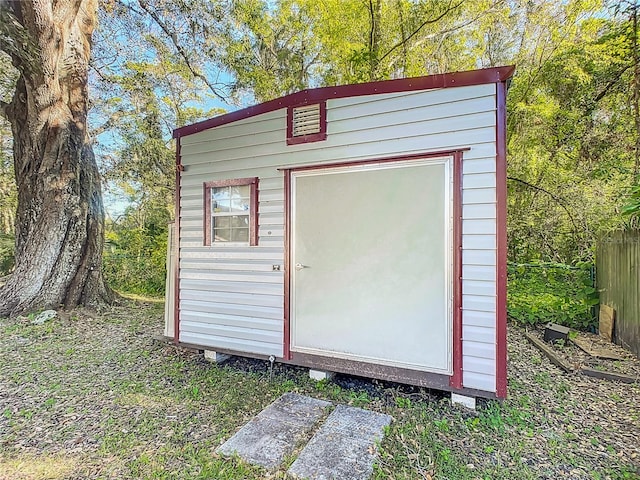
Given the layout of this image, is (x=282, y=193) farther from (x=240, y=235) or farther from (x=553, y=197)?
(x=553, y=197)

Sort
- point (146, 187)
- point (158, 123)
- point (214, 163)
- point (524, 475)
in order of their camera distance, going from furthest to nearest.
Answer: point (146, 187) → point (158, 123) → point (214, 163) → point (524, 475)

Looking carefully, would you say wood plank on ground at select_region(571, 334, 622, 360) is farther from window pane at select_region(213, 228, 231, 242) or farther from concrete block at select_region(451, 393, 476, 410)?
window pane at select_region(213, 228, 231, 242)

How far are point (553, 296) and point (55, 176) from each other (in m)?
7.60

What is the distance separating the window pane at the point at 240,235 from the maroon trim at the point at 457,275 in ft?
6.46

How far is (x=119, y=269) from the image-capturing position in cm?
866

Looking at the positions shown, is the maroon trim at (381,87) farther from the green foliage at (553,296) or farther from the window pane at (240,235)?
the green foliage at (553,296)

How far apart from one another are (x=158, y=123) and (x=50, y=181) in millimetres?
3558

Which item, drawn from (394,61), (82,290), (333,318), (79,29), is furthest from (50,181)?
(394,61)

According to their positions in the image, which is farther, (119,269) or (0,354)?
(119,269)

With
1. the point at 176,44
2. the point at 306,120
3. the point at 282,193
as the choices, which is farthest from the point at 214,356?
the point at 176,44

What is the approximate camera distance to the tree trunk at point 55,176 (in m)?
5.41

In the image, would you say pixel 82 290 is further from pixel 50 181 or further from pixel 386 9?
pixel 386 9

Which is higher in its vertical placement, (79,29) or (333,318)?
(79,29)

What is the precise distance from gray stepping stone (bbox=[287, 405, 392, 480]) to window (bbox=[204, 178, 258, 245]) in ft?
5.87
